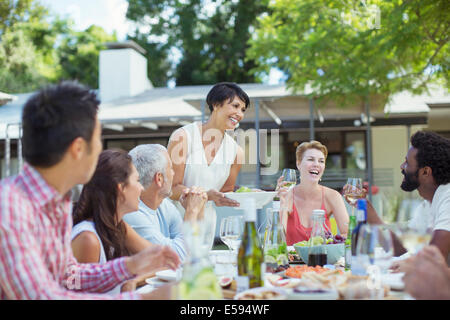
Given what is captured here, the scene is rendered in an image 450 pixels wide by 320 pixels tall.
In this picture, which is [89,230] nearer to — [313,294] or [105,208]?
[105,208]

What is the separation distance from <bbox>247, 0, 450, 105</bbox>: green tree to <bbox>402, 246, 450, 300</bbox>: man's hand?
6.06 m

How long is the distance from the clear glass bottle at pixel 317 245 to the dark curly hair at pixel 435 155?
0.75 meters

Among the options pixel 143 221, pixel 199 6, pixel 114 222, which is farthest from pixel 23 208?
pixel 199 6

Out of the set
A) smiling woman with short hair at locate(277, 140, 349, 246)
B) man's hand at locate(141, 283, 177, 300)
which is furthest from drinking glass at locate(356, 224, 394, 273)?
smiling woman with short hair at locate(277, 140, 349, 246)

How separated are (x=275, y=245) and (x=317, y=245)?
20cm

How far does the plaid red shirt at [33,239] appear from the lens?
1.18 meters

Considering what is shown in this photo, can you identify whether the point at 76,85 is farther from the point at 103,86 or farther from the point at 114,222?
the point at 103,86

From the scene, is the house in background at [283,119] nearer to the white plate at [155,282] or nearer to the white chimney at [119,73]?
the white chimney at [119,73]

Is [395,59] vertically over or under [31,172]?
over

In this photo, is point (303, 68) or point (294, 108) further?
point (294, 108)

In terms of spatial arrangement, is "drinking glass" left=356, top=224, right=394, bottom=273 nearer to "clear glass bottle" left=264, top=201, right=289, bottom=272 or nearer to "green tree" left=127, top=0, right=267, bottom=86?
"clear glass bottle" left=264, top=201, right=289, bottom=272

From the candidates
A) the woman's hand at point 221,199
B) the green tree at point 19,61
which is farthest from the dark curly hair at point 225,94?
the green tree at point 19,61

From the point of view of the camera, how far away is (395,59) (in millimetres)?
8578

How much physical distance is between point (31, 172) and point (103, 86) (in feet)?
51.1
